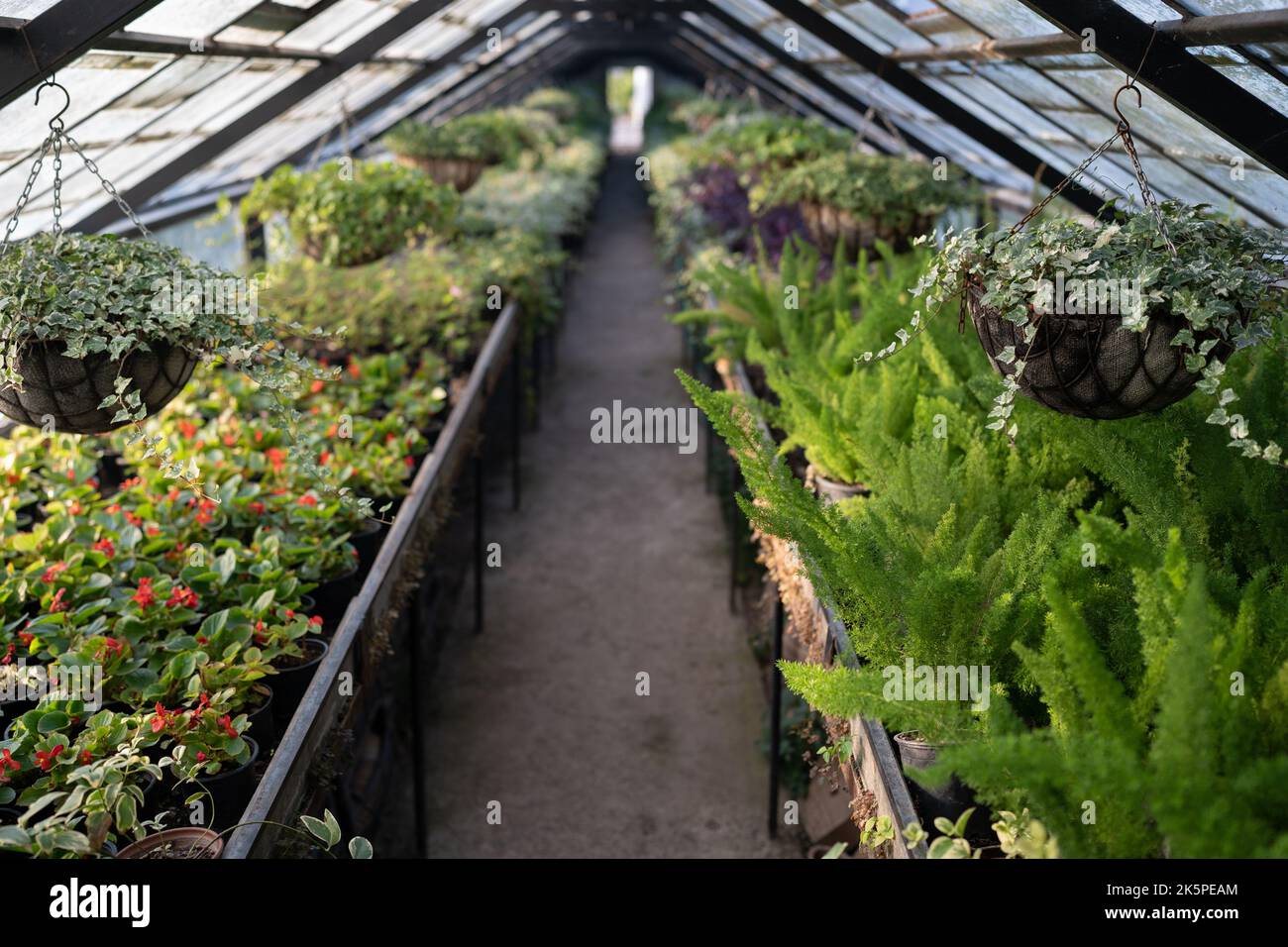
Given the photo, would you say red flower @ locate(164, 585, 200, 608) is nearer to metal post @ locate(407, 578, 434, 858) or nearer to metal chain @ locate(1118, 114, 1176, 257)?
metal post @ locate(407, 578, 434, 858)

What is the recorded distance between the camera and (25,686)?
1.99m

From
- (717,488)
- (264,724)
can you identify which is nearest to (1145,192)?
(264,724)

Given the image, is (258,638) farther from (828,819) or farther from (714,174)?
(714,174)

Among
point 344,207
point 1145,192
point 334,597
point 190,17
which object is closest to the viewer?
point 1145,192

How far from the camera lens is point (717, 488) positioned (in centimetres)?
Result: 574

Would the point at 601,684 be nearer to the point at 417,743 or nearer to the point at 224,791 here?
the point at 417,743

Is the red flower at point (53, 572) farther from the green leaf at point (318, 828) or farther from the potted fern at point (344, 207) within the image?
the potted fern at point (344, 207)

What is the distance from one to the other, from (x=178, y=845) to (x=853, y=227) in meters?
3.05

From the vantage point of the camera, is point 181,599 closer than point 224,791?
No

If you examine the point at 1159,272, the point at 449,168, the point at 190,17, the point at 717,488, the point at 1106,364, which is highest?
the point at 449,168

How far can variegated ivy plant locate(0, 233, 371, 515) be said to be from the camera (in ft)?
5.90

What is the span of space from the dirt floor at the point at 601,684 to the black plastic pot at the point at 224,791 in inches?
56.1

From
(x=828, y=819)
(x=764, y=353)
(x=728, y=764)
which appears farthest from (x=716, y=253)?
(x=828, y=819)

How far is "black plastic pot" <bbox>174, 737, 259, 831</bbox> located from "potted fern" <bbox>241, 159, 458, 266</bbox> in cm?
223
